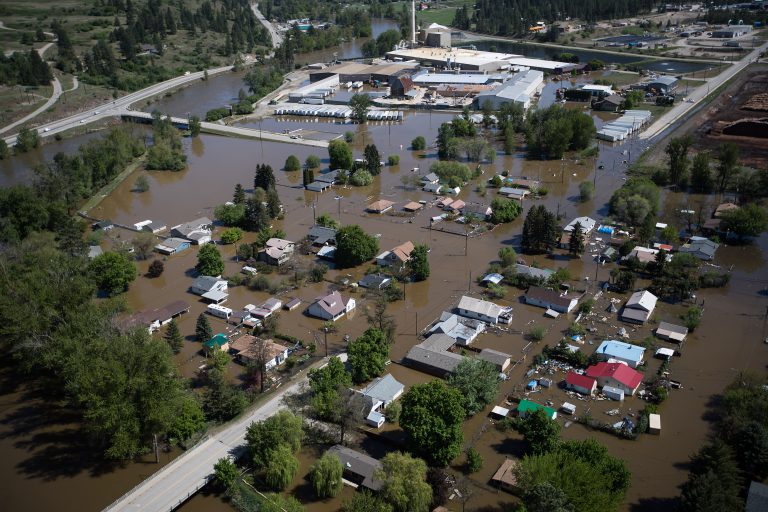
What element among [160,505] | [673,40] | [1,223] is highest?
[673,40]

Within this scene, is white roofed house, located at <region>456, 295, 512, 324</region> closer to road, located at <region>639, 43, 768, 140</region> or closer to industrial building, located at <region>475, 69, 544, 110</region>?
road, located at <region>639, 43, 768, 140</region>

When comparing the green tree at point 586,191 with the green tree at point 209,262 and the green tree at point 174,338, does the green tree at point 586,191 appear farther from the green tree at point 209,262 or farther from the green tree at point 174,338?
the green tree at point 174,338

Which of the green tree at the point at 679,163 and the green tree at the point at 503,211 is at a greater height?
the green tree at the point at 679,163

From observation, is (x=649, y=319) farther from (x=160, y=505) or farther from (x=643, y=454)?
(x=160, y=505)

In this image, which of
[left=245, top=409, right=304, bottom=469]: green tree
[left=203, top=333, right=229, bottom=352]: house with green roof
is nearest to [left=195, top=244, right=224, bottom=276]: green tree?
[left=203, top=333, right=229, bottom=352]: house with green roof

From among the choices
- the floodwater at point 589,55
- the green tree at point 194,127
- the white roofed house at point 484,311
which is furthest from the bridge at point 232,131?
the floodwater at point 589,55

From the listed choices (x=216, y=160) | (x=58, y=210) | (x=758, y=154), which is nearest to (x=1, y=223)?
(x=58, y=210)

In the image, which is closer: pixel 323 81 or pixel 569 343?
pixel 569 343

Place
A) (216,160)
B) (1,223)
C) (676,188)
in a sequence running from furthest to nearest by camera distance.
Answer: (216,160) → (676,188) → (1,223)
